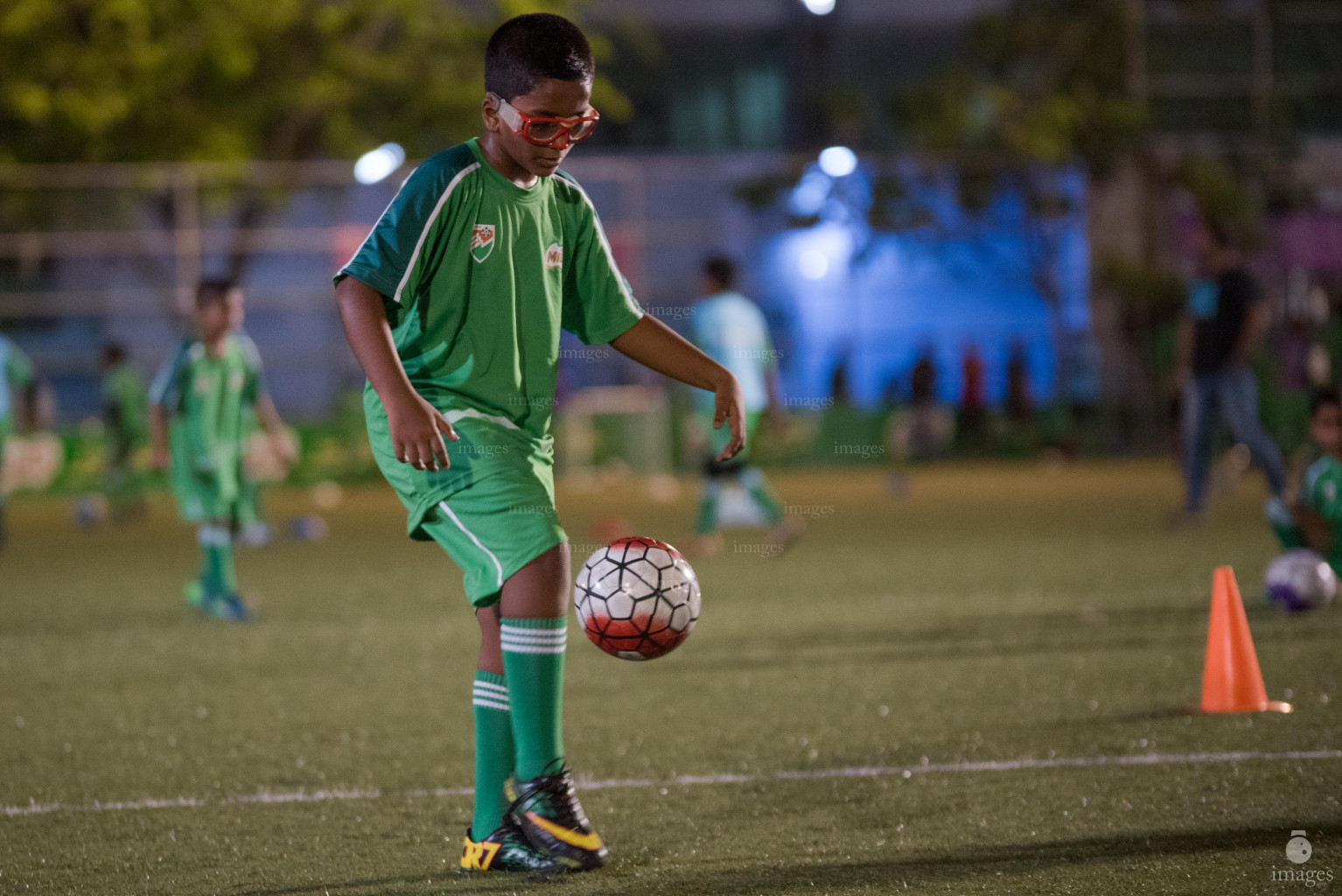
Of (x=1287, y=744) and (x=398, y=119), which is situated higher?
(x=398, y=119)

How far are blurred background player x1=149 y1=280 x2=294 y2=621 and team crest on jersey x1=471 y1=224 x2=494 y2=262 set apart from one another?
5.98 m

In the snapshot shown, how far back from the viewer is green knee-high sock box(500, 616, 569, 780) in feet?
13.0

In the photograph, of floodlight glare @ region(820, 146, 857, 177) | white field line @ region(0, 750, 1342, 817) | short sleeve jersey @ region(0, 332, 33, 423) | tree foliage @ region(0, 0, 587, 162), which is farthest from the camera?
floodlight glare @ region(820, 146, 857, 177)

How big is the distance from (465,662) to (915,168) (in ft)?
63.5

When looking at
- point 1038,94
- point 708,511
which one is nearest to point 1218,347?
point 708,511

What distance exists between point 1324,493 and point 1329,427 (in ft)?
1.12

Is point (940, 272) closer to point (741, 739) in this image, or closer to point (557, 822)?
point (741, 739)

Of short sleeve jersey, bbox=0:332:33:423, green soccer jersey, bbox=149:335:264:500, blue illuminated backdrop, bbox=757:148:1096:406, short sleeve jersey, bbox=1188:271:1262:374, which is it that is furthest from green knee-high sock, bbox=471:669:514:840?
blue illuminated backdrop, bbox=757:148:1096:406

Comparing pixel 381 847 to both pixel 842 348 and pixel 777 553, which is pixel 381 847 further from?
pixel 842 348

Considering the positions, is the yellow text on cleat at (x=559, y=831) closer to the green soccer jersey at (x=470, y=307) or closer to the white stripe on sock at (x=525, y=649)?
the white stripe on sock at (x=525, y=649)

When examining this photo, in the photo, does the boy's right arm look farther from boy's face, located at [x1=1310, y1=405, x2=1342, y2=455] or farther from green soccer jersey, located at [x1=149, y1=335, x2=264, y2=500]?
green soccer jersey, located at [x1=149, y1=335, x2=264, y2=500]

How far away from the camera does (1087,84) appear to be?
88.7 feet

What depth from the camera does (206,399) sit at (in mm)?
→ 9719

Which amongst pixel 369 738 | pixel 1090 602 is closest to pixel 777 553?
pixel 1090 602
